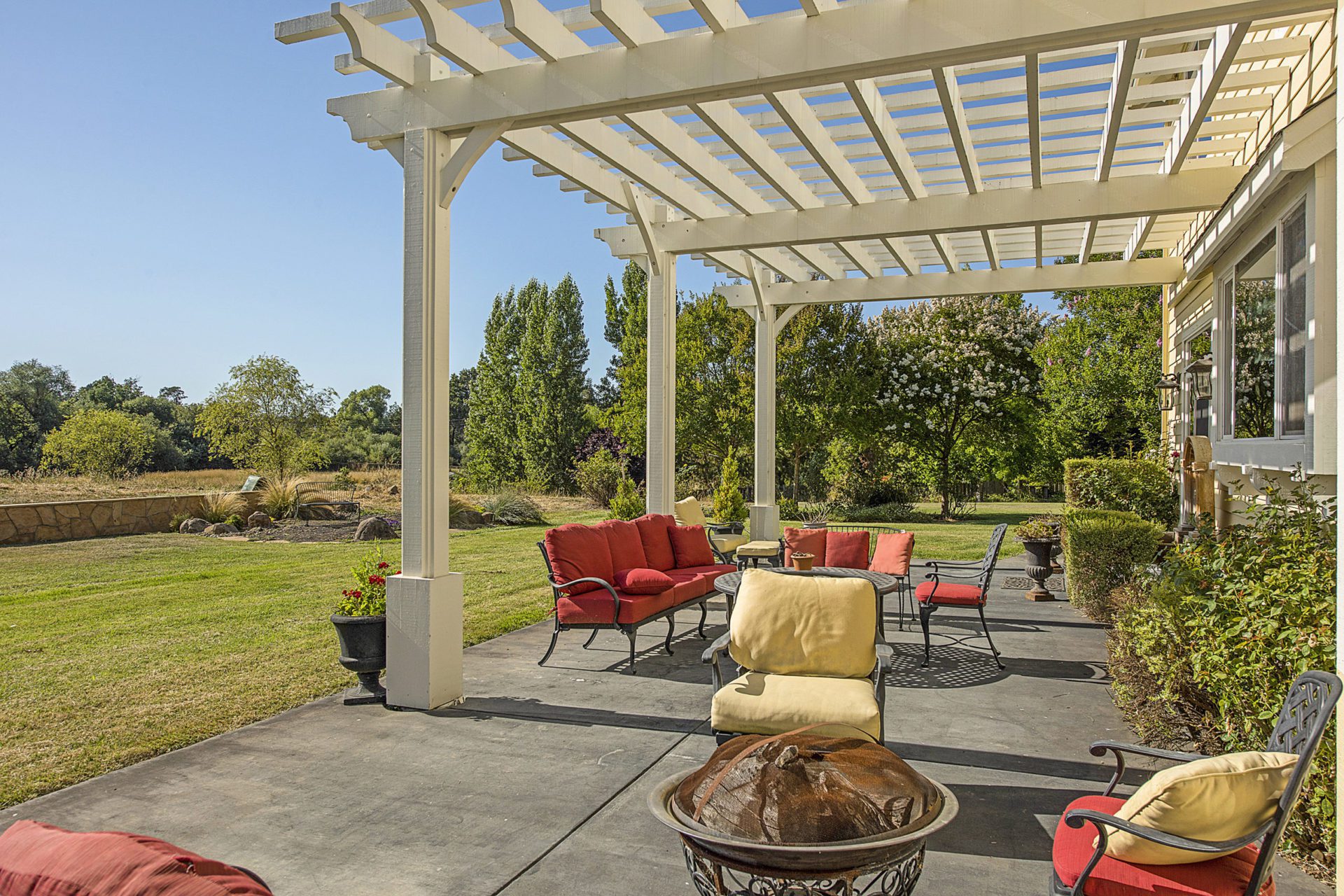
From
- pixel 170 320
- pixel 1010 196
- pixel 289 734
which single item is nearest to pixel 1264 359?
pixel 1010 196

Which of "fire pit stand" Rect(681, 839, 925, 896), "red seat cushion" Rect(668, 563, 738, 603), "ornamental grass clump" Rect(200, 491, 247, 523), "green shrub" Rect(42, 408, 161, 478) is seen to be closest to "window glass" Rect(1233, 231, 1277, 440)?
"red seat cushion" Rect(668, 563, 738, 603)

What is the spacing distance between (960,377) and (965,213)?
1278 centimetres

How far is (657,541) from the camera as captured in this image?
23.9ft

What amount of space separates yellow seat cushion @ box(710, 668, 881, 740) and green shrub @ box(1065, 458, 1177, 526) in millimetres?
6868

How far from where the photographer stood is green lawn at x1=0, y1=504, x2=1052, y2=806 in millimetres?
4586

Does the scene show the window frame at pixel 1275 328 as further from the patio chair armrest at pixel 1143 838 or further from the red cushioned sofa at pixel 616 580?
the red cushioned sofa at pixel 616 580

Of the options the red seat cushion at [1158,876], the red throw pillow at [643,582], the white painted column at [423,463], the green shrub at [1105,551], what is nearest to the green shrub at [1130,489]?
the green shrub at [1105,551]

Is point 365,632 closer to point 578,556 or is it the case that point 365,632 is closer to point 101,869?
point 578,556

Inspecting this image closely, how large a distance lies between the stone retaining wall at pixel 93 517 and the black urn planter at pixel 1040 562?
44.5 feet

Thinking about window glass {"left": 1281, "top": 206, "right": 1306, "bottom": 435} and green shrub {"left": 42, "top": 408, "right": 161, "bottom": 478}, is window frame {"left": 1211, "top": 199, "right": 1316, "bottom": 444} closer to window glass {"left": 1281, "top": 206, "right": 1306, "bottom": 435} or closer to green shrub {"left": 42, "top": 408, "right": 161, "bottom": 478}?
window glass {"left": 1281, "top": 206, "right": 1306, "bottom": 435}

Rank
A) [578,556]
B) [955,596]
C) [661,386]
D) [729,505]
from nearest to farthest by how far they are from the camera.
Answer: [578,556]
[955,596]
[661,386]
[729,505]

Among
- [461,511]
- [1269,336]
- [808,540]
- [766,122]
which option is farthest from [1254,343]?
[461,511]

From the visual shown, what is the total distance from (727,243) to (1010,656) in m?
4.36

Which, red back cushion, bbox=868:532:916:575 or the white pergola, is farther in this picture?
red back cushion, bbox=868:532:916:575
